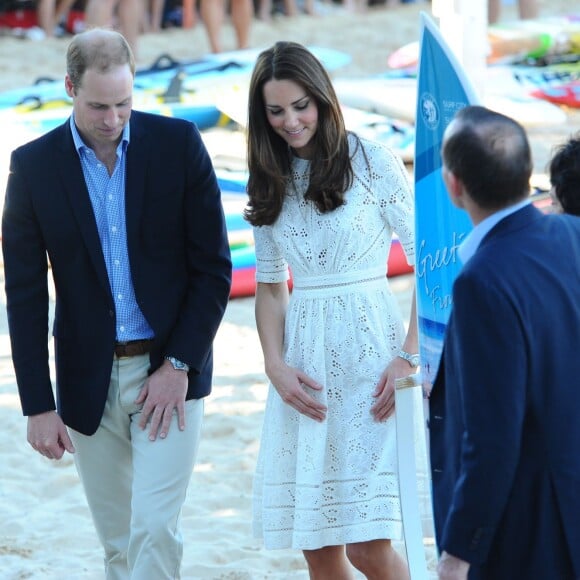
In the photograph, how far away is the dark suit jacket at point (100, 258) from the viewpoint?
305 cm

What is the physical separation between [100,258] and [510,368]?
1312 millimetres

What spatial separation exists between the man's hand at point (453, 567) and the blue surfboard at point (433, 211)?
0.82 m

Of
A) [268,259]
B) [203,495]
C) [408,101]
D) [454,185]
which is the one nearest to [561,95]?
[408,101]

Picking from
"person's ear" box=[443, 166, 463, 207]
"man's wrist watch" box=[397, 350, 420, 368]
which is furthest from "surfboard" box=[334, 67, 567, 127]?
"person's ear" box=[443, 166, 463, 207]

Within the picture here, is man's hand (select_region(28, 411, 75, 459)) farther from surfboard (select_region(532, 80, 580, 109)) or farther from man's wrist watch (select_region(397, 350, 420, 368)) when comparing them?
surfboard (select_region(532, 80, 580, 109))

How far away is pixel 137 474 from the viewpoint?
308cm

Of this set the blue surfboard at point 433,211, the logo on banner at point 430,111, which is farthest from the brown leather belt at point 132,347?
the logo on banner at point 430,111

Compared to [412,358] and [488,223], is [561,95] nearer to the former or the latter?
[412,358]

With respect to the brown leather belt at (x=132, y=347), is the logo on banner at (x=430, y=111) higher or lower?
higher

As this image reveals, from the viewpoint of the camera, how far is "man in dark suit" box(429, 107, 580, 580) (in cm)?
209

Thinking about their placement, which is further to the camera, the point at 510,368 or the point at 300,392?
the point at 300,392

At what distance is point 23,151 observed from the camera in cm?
308

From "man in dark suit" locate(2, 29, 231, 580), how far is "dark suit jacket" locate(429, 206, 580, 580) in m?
1.03

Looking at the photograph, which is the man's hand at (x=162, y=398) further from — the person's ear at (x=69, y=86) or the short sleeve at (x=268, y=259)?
the person's ear at (x=69, y=86)
